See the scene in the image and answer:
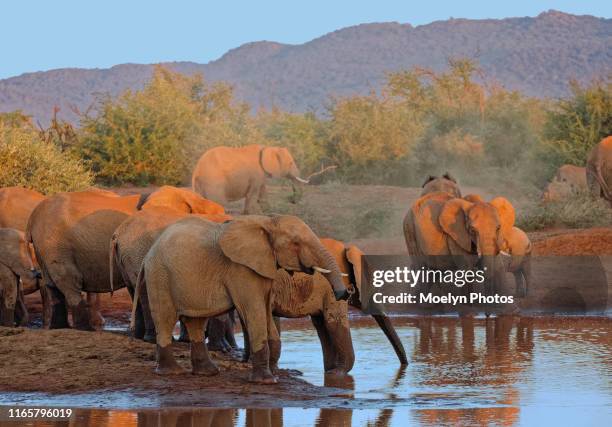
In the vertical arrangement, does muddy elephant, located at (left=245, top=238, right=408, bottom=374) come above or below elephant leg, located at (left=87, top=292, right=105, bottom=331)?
above

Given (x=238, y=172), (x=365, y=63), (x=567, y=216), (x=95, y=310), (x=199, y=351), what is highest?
(x=365, y=63)

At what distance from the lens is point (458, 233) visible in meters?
16.0

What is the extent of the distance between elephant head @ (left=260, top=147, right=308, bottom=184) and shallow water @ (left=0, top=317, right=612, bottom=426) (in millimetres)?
11894

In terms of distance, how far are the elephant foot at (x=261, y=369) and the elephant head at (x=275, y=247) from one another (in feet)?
1.73

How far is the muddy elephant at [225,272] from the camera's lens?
948 centimetres

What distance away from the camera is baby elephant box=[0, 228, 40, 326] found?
43.9ft

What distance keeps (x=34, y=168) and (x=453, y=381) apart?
483 inches

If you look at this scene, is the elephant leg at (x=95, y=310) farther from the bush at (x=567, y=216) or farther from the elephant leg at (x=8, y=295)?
the bush at (x=567, y=216)

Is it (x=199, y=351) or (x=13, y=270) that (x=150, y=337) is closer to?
(x=199, y=351)

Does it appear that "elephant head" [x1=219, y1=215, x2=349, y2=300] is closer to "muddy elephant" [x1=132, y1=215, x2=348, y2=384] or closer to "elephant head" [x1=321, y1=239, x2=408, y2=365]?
"muddy elephant" [x1=132, y1=215, x2=348, y2=384]

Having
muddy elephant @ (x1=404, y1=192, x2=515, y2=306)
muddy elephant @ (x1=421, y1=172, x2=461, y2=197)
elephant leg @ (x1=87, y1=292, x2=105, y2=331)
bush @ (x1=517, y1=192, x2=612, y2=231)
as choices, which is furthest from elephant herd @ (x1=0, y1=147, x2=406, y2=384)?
bush @ (x1=517, y1=192, x2=612, y2=231)

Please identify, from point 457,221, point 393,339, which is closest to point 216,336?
point 393,339

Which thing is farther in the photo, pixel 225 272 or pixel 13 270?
pixel 13 270

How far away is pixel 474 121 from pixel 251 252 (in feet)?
85.0
